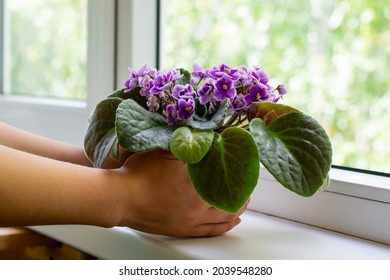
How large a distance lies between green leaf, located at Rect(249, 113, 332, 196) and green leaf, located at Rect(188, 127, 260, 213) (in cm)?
2

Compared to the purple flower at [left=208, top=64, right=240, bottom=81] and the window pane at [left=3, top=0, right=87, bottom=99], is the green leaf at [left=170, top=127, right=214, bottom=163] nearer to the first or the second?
the purple flower at [left=208, top=64, right=240, bottom=81]

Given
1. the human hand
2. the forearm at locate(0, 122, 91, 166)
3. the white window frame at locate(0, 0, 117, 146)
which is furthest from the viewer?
the white window frame at locate(0, 0, 117, 146)

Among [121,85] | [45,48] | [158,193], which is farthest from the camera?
[45,48]

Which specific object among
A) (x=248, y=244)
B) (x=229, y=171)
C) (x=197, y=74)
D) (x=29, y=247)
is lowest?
(x=29, y=247)

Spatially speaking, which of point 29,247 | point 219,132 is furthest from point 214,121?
point 29,247

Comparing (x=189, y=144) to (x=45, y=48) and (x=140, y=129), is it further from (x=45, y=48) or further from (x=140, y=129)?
(x=45, y=48)

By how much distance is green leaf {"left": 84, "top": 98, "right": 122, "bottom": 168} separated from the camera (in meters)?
0.81

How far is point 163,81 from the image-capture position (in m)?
0.80

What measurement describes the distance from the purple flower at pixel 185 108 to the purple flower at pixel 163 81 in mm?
36

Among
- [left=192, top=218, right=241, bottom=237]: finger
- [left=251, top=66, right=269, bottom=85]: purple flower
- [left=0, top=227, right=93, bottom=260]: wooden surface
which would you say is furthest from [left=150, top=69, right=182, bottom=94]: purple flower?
[left=0, top=227, right=93, bottom=260]: wooden surface

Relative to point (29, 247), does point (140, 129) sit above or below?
above

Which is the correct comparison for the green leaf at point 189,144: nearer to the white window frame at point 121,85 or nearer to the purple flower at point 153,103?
the purple flower at point 153,103

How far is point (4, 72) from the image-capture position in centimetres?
190

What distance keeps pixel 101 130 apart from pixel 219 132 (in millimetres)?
158
